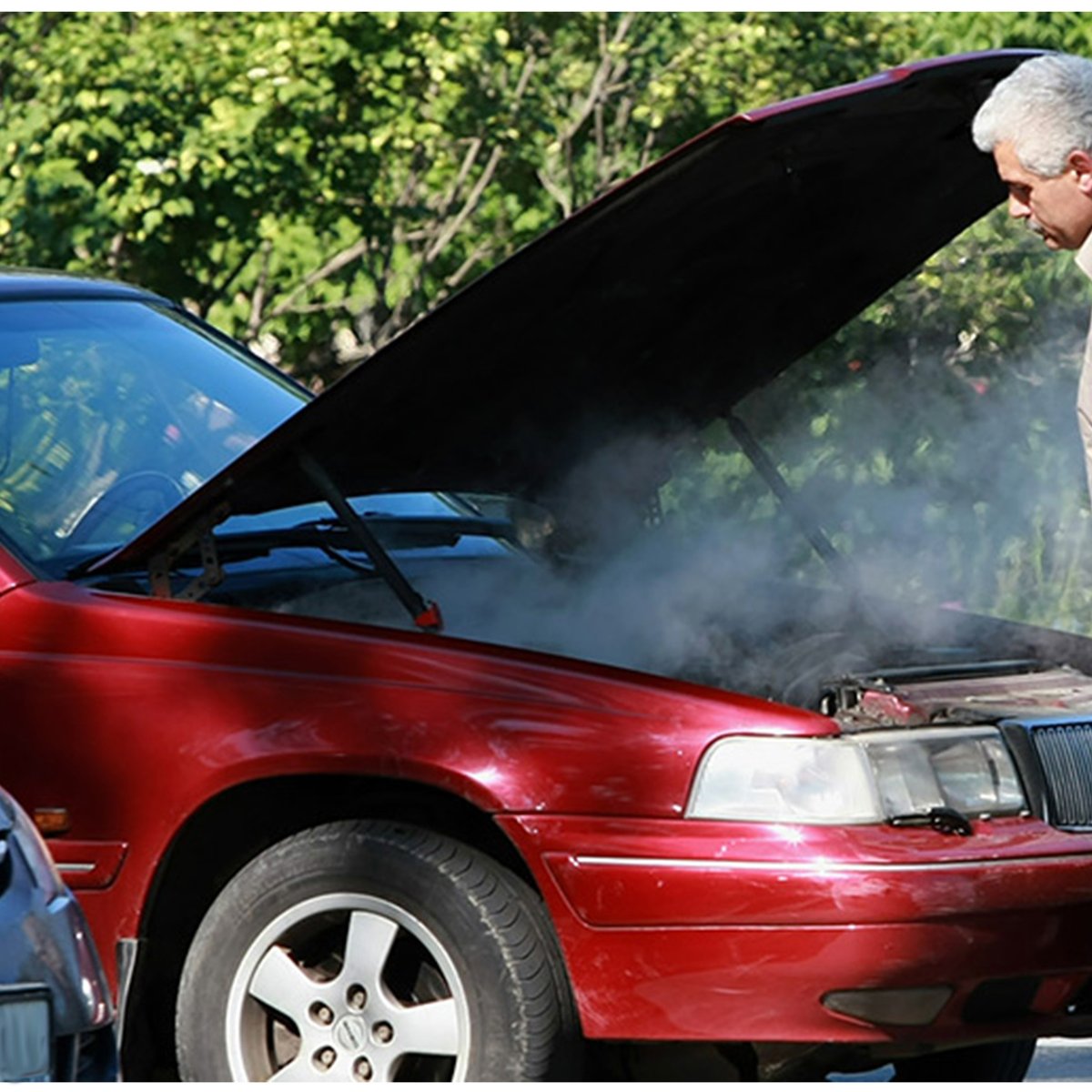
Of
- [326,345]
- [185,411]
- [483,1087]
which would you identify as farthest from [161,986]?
[326,345]

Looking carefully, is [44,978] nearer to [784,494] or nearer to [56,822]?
[56,822]

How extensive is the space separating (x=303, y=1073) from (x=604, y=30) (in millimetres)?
8520

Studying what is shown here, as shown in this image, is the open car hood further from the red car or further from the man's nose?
the man's nose

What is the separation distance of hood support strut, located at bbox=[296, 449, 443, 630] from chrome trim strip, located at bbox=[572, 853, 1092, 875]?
3.01 feet

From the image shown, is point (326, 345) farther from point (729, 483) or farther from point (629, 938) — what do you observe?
point (629, 938)

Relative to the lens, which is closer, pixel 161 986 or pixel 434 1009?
pixel 434 1009

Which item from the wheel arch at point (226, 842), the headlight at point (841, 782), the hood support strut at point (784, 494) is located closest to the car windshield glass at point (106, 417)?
the wheel arch at point (226, 842)

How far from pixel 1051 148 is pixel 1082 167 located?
6 centimetres

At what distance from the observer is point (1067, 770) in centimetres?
473

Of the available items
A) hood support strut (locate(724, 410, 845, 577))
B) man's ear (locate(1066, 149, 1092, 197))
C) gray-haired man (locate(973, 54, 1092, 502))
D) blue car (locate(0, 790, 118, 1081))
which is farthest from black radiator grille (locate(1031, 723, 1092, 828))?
blue car (locate(0, 790, 118, 1081))

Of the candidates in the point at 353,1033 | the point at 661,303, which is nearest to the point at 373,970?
the point at 353,1033

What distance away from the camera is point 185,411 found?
6164 mm

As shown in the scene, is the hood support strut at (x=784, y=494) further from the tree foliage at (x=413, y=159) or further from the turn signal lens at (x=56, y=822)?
the turn signal lens at (x=56, y=822)

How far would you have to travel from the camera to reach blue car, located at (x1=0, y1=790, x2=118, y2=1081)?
374 cm
